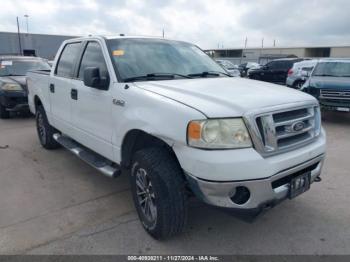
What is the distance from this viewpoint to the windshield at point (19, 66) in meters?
9.70

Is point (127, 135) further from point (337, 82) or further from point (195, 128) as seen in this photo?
point (337, 82)

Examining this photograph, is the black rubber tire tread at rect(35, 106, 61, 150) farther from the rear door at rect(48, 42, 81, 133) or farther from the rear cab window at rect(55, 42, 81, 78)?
the rear cab window at rect(55, 42, 81, 78)

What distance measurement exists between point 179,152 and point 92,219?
4.81ft

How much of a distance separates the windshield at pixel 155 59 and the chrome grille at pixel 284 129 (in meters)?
Result: 1.29

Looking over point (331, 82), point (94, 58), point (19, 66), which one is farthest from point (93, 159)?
point (19, 66)

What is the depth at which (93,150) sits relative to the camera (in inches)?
160

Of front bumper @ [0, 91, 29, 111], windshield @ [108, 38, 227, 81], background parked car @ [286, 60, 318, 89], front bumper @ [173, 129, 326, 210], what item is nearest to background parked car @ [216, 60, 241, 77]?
windshield @ [108, 38, 227, 81]

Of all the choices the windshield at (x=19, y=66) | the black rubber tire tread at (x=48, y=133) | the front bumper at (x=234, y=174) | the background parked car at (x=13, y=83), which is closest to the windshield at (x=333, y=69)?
the black rubber tire tread at (x=48, y=133)

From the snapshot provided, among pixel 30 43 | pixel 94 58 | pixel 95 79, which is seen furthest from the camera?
pixel 30 43

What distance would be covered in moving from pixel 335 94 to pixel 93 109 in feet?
23.1

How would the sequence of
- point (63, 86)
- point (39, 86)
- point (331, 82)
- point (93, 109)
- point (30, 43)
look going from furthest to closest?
point (30, 43), point (331, 82), point (39, 86), point (63, 86), point (93, 109)

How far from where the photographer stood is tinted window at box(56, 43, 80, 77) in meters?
4.57

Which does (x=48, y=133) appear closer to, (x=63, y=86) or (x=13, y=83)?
(x=63, y=86)

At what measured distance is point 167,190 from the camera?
8.85ft
